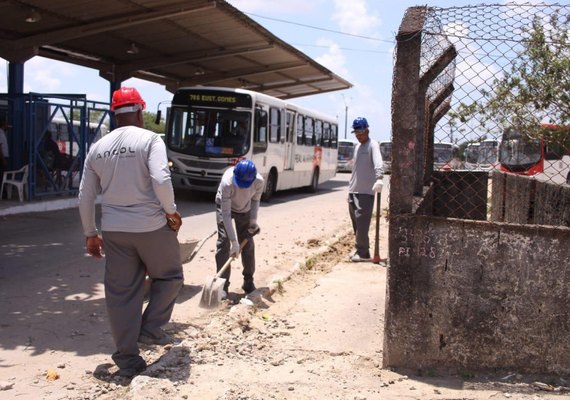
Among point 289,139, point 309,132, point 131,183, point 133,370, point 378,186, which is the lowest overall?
point 133,370

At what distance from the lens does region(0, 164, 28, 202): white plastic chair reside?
555 inches

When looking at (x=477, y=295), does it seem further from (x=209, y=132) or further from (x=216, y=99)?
(x=216, y=99)

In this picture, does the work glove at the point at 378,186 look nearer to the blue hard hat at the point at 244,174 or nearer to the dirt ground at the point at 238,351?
the dirt ground at the point at 238,351

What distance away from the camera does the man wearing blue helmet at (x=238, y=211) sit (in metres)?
6.44

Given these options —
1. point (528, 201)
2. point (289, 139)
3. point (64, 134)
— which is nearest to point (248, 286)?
point (528, 201)

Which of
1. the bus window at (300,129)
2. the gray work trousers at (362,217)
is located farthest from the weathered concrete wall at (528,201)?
the bus window at (300,129)

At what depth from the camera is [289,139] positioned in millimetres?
20188

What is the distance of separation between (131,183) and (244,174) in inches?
79.7

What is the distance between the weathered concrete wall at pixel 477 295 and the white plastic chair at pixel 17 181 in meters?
11.6

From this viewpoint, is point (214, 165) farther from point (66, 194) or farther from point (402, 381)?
point (402, 381)

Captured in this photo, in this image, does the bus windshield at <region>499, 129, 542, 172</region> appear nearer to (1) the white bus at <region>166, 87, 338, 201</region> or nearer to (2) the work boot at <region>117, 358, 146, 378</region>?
(2) the work boot at <region>117, 358, 146, 378</region>

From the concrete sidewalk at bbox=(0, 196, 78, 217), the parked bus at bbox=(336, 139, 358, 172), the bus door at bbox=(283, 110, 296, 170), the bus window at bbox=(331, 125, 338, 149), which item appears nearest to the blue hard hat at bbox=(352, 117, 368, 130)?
the concrete sidewalk at bbox=(0, 196, 78, 217)

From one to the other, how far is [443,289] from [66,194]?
13.3 m

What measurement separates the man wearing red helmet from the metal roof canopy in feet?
31.0
